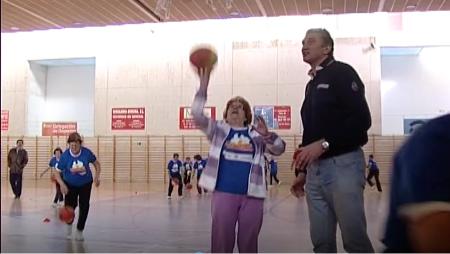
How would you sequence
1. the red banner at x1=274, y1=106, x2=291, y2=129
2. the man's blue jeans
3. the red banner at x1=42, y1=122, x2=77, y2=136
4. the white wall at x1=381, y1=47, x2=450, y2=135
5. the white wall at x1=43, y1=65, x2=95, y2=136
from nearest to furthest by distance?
the man's blue jeans < the red banner at x1=274, y1=106, x2=291, y2=129 < the white wall at x1=381, y1=47, x2=450, y2=135 < the red banner at x1=42, y1=122, x2=77, y2=136 < the white wall at x1=43, y1=65, x2=95, y2=136

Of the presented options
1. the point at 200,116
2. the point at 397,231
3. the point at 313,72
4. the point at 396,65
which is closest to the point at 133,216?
the point at 200,116

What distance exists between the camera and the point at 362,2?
14.8 m

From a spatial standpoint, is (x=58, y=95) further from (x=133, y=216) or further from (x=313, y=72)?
(x=313, y=72)

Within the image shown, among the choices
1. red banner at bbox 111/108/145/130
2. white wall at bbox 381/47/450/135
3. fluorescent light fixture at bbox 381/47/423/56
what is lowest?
red banner at bbox 111/108/145/130

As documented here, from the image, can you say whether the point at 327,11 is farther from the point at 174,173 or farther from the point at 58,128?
the point at 58,128

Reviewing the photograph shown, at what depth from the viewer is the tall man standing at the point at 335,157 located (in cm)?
338

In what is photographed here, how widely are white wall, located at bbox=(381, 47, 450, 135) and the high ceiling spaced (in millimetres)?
16818

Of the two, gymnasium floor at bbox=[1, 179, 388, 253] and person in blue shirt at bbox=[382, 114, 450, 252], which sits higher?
person in blue shirt at bbox=[382, 114, 450, 252]

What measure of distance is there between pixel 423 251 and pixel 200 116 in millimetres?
3211

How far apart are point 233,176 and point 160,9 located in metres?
10.8

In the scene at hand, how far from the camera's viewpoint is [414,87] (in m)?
32.1

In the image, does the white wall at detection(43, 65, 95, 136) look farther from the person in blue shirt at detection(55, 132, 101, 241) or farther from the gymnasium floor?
the person in blue shirt at detection(55, 132, 101, 241)

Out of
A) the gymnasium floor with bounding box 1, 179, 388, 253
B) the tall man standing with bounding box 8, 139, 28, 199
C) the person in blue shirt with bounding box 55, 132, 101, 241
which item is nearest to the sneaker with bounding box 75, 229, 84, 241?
the person in blue shirt with bounding box 55, 132, 101, 241

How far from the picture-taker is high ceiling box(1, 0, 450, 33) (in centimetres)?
1379
